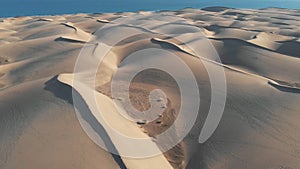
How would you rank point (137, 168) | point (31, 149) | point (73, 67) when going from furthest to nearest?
1. point (73, 67)
2. point (31, 149)
3. point (137, 168)

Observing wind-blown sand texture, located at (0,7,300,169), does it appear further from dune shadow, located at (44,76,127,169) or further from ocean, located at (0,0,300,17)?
ocean, located at (0,0,300,17)

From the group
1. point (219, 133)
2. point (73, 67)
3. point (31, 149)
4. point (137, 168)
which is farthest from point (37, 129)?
point (73, 67)

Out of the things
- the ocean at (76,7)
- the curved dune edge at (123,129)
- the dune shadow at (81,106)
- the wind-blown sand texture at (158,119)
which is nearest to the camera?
the curved dune edge at (123,129)

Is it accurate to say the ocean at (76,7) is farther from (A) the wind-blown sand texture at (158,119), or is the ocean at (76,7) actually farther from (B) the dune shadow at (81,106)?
(B) the dune shadow at (81,106)

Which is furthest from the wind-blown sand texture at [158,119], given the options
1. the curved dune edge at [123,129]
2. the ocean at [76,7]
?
the ocean at [76,7]

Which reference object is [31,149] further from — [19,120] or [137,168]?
[137,168]

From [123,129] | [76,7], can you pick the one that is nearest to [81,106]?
[123,129]

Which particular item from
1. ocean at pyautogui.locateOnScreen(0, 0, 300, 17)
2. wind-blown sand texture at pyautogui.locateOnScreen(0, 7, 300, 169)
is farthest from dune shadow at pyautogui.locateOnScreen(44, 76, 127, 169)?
ocean at pyautogui.locateOnScreen(0, 0, 300, 17)

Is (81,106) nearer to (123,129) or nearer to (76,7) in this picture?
(123,129)

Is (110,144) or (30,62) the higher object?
(110,144)
